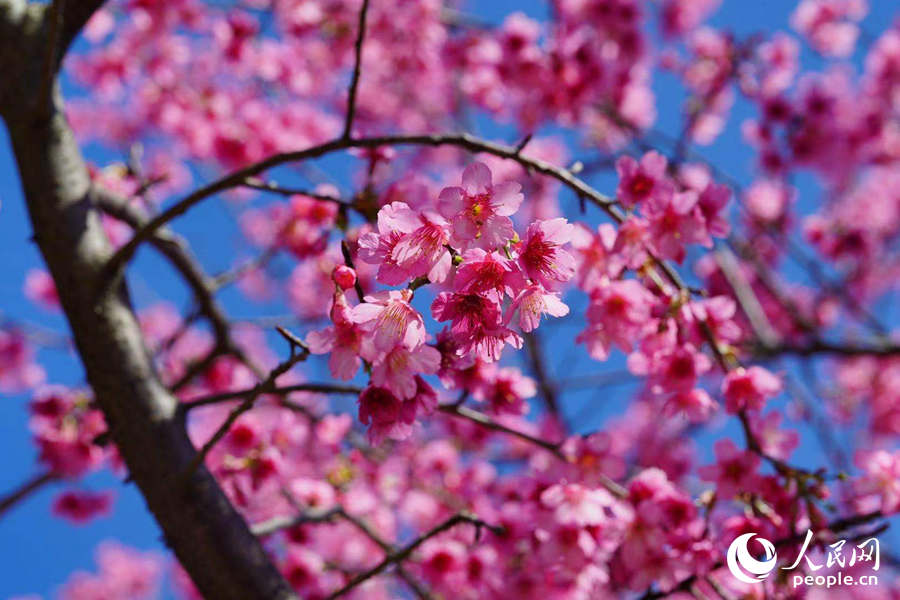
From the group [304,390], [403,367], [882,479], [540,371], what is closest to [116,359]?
[304,390]

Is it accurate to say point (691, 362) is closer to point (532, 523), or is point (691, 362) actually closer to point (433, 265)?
point (532, 523)

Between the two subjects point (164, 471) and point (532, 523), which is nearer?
point (164, 471)

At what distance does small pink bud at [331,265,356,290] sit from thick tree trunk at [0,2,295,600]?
2.56 feet

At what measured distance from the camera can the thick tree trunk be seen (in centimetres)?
175

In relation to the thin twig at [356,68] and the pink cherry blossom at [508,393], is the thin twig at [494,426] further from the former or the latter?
the thin twig at [356,68]

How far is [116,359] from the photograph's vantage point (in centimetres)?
190

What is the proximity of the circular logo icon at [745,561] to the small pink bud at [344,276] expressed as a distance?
1279mm

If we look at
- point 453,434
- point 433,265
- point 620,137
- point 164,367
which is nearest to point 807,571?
point 433,265

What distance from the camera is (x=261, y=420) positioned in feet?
7.80

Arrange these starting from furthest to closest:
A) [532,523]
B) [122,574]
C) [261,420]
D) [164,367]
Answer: [122,574] < [164,367] < [261,420] < [532,523]

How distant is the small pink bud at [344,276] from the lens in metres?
1.26

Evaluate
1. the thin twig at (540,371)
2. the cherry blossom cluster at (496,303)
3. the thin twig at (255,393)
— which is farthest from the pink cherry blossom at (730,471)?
the thin twig at (540,371)

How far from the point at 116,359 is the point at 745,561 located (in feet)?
5.35

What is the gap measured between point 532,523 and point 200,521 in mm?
874
